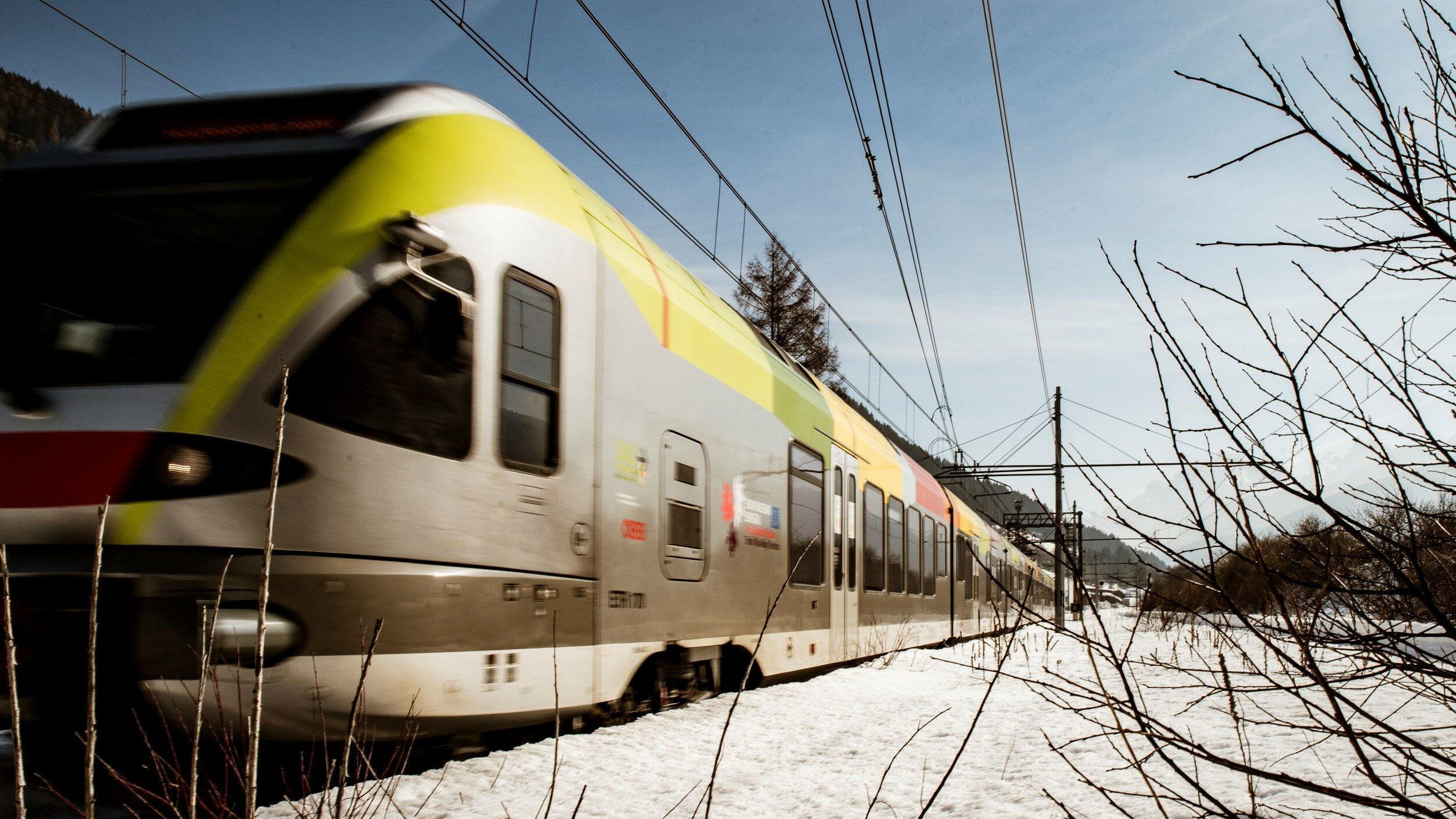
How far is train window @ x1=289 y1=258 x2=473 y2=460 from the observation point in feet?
13.4

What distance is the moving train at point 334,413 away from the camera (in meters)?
3.74

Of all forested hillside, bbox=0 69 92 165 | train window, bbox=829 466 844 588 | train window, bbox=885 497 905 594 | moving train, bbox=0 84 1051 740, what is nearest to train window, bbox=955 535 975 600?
train window, bbox=885 497 905 594

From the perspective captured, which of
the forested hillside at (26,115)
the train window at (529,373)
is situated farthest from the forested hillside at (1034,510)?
the forested hillside at (26,115)

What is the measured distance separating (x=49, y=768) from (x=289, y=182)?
2.45m

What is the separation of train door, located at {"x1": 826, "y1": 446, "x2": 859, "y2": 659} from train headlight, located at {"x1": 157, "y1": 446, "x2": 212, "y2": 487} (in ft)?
20.6

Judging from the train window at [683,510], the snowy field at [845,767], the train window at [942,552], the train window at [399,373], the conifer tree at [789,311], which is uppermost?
the conifer tree at [789,311]

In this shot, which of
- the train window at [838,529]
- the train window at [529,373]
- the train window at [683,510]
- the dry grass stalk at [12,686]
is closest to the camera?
the dry grass stalk at [12,686]

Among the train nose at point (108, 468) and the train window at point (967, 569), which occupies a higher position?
the train nose at point (108, 468)

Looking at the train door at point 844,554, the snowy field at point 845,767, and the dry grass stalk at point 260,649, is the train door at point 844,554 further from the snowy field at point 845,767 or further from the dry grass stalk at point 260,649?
the dry grass stalk at point 260,649

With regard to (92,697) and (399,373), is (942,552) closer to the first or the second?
(399,373)

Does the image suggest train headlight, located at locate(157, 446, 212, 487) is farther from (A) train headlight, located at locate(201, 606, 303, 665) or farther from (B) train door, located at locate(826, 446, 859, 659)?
(B) train door, located at locate(826, 446, 859, 659)

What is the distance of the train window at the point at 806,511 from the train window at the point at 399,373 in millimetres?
4313

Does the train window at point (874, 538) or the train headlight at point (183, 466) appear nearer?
the train headlight at point (183, 466)

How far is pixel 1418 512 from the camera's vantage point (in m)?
2.21
